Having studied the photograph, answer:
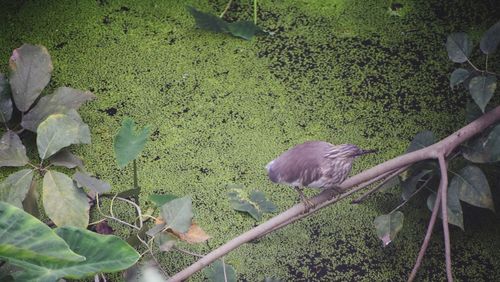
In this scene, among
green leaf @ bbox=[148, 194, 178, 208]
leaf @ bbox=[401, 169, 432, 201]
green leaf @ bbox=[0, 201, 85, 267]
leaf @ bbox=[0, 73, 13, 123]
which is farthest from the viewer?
leaf @ bbox=[0, 73, 13, 123]

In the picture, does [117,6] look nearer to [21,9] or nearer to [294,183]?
[21,9]

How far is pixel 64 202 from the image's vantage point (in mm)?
1290

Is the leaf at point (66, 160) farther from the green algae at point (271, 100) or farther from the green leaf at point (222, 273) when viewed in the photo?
the green leaf at point (222, 273)

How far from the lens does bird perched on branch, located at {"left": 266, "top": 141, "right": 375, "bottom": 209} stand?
128 centimetres

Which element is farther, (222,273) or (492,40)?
(492,40)

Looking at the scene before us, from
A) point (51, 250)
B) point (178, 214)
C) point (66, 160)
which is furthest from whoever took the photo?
point (66, 160)

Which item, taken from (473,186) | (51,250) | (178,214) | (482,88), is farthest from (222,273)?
(482,88)

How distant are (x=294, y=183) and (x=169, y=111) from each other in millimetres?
564

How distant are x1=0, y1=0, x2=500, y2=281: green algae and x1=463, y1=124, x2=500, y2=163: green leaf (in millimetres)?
219

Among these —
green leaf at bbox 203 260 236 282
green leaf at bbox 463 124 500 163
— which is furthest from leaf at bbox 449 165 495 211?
green leaf at bbox 203 260 236 282

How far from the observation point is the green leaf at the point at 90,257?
3.00ft

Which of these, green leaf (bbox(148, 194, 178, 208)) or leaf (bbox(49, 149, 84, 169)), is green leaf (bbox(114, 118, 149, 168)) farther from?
leaf (bbox(49, 149, 84, 169))

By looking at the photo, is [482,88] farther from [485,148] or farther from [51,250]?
[51,250]

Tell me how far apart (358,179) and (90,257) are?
1.89ft
